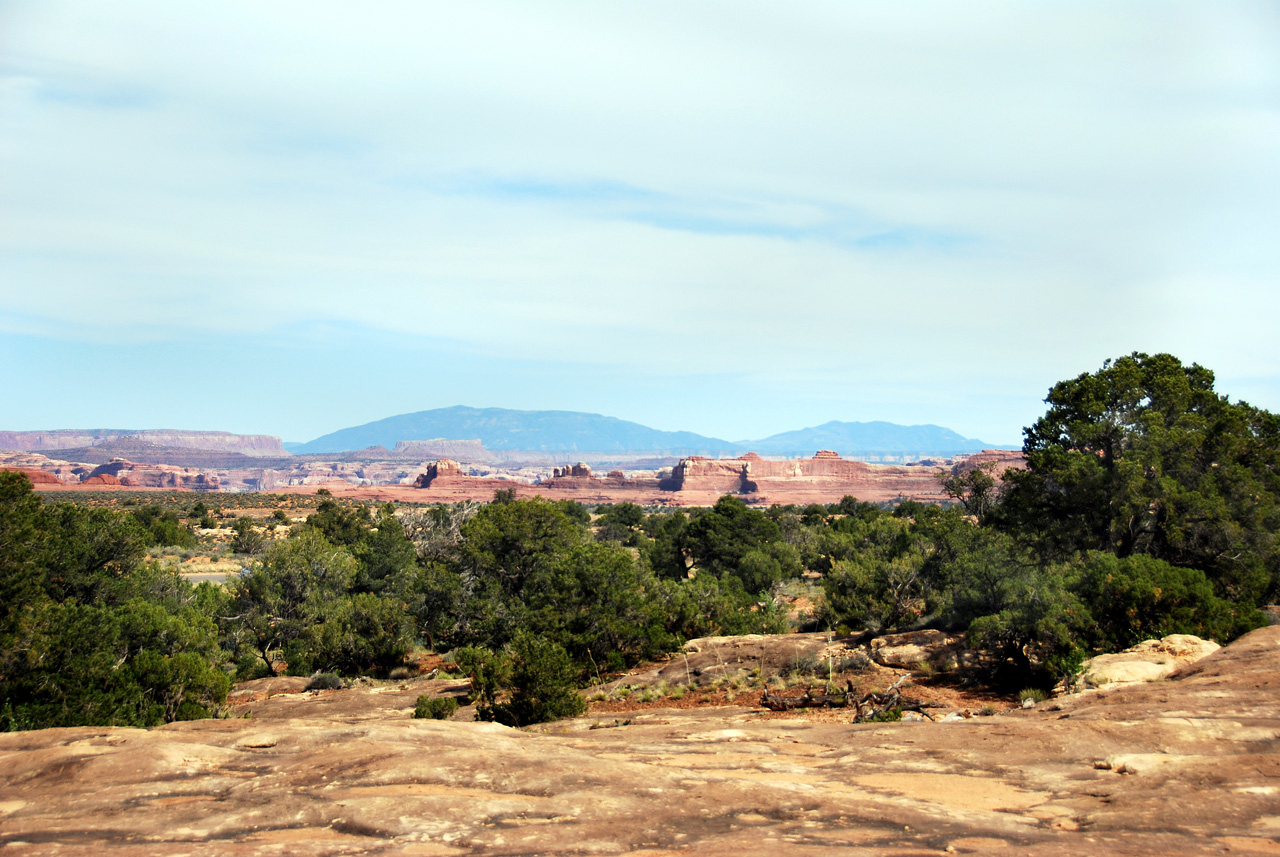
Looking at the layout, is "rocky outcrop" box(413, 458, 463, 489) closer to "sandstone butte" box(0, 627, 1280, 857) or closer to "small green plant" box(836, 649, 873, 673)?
"small green plant" box(836, 649, 873, 673)

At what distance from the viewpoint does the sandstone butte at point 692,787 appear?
274 inches

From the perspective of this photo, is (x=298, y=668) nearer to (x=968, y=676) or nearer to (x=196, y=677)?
(x=196, y=677)

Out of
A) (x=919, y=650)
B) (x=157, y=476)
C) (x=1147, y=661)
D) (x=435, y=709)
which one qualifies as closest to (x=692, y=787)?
(x=1147, y=661)

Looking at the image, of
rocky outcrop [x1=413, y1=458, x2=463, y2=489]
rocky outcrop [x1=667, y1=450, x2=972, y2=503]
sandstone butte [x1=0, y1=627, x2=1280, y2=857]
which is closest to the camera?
sandstone butte [x1=0, y1=627, x2=1280, y2=857]

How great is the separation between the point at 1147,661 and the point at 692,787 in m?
11.1

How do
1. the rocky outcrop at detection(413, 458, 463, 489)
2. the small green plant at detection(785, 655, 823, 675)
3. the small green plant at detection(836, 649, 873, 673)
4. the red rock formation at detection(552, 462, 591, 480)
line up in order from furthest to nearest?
the red rock formation at detection(552, 462, 591, 480), the rocky outcrop at detection(413, 458, 463, 489), the small green plant at detection(785, 655, 823, 675), the small green plant at detection(836, 649, 873, 673)

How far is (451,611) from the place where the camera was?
101ft

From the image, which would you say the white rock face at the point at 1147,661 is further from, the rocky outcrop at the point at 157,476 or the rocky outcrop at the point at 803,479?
the rocky outcrop at the point at 157,476

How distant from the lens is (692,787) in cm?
884

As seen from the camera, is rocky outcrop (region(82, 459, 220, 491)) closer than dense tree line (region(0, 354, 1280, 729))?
No

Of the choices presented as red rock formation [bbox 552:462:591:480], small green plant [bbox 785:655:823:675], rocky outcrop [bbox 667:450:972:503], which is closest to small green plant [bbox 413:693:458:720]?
small green plant [bbox 785:655:823:675]

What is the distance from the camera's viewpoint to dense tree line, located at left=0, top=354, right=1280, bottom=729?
17.3 metres

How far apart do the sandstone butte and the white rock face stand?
146 centimetres

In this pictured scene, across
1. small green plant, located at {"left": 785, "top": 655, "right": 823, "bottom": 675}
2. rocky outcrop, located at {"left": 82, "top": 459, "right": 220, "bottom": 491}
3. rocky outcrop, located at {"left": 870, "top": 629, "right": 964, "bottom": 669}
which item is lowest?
rocky outcrop, located at {"left": 82, "top": 459, "right": 220, "bottom": 491}
